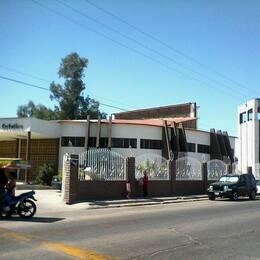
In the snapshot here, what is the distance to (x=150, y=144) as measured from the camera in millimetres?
49688

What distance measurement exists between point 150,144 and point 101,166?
73.7ft

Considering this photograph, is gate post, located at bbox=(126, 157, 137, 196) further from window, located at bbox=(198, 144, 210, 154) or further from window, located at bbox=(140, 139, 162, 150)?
window, located at bbox=(198, 144, 210, 154)

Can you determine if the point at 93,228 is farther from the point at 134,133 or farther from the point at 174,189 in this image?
the point at 134,133

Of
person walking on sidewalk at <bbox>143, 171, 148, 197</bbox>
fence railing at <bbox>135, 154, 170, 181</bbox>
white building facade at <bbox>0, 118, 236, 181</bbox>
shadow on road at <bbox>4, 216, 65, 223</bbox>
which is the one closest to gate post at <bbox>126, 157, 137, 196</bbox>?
person walking on sidewalk at <bbox>143, 171, 148, 197</bbox>

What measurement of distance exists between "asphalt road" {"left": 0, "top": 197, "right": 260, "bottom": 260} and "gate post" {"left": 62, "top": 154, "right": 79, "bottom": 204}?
21.7 ft

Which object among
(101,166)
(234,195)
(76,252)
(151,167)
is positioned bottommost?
(76,252)

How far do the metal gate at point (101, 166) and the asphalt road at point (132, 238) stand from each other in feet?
28.4

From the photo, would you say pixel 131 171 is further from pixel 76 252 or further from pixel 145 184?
pixel 76 252

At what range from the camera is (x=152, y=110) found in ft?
242

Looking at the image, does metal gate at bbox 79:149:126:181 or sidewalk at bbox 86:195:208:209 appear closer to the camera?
sidewalk at bbox 86:195:208:209

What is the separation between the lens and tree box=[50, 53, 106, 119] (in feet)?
251

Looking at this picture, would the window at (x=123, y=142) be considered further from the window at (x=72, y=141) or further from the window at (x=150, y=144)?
the window at (x=72, y=141)

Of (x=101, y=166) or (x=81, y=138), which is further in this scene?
(x=81, y=138)

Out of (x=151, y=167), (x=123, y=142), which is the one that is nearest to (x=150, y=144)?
(x=123, y=142)
